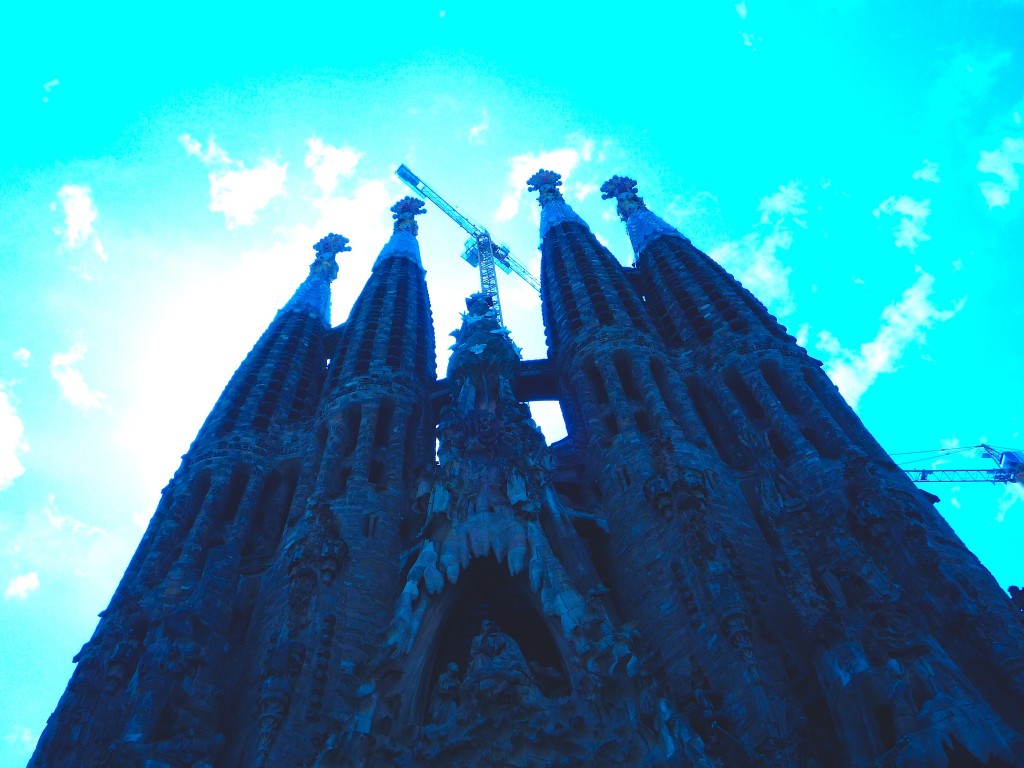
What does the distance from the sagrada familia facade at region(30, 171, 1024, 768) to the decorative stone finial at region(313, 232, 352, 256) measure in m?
19.7

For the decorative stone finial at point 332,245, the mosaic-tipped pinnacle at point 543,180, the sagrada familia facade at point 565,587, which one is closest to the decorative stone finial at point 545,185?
the mosaic-tipped pinnacle at point 543,180

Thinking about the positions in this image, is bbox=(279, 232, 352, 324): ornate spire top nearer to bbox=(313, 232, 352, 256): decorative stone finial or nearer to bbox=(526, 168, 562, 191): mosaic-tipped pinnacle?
bbox=(313, 232, 352, 256): decorative stone finial

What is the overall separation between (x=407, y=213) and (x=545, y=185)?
8580mm

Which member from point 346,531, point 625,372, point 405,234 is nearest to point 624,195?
point 405,234

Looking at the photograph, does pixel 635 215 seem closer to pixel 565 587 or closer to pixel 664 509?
pixel 664 509

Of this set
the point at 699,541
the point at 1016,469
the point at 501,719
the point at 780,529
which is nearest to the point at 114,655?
the point at 501,719

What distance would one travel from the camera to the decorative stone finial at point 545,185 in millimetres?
51281

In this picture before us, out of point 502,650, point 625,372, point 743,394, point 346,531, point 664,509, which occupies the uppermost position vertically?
point 625,372

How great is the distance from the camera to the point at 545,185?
5306 centimetres

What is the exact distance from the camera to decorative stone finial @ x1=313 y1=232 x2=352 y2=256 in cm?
5081

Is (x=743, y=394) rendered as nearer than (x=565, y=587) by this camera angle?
No

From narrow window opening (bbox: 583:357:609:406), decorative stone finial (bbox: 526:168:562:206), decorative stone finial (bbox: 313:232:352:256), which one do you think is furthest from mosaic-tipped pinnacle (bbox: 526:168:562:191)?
narrow window opening (bbox: 583:357:609:406)

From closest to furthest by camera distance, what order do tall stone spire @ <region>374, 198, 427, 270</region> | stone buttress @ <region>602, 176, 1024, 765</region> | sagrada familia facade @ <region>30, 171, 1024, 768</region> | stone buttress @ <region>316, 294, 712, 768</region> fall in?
stone buttress @ <region>602, 176, 1024, 765</region>, stone buttress @ <region>316, 294, 712, 768</region>, sagrada familia facade @ <region>30, 171, 1024, 768</region>, tall stone spire @ <region>374, 198, 427, 270</region>

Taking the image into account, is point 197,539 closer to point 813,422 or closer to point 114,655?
point 114,655
